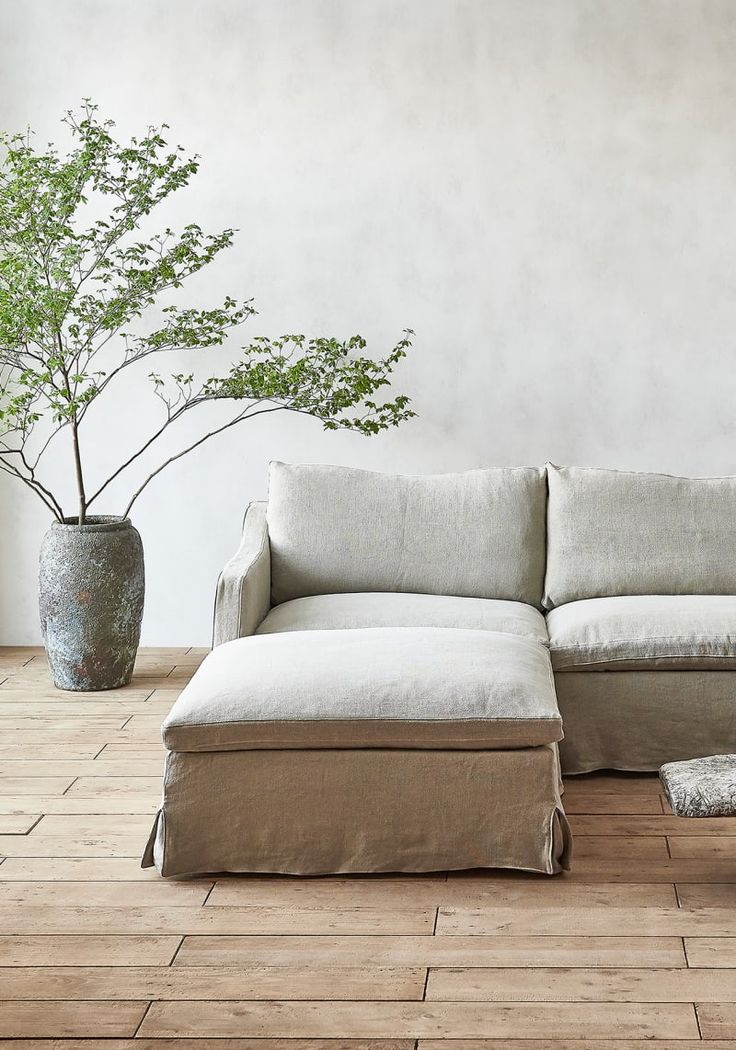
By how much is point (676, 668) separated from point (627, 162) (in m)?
2.14

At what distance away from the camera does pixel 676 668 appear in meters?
3.08

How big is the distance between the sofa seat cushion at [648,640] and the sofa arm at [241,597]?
85cm

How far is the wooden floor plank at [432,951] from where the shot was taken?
2105 millimetres

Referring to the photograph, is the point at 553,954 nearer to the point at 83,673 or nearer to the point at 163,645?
the point at 83,673

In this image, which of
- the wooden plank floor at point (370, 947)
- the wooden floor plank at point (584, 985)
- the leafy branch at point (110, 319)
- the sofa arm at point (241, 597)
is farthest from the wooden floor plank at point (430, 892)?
the leafy branch at point (110, 319)

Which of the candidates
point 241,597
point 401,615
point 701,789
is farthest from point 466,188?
point 701,789

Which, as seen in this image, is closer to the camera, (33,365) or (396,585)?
(396,585)

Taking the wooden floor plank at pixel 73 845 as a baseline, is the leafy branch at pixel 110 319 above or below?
above

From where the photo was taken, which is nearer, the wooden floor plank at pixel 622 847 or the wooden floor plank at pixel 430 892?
the wooden floor plank at pixel 430 892

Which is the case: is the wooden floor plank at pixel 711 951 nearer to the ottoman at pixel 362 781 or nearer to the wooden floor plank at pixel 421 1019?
the wooden floor plank at pixel 421 1019

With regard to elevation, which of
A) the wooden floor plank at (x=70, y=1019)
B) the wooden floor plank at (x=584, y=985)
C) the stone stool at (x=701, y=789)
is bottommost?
the wooden floor plank at (x=584, y=985)

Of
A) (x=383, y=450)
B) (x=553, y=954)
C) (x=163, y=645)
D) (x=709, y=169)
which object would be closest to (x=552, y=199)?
(x=709, y=169)

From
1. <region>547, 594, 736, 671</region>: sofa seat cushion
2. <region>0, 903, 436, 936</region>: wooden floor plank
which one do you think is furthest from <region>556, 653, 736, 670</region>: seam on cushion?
<region>0, 903, 436, 936</region>: wooden floor plank

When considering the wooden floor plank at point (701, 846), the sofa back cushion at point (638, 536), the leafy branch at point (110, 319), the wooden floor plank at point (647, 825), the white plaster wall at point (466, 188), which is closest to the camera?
the wooden floor plank at point (701, 846)
